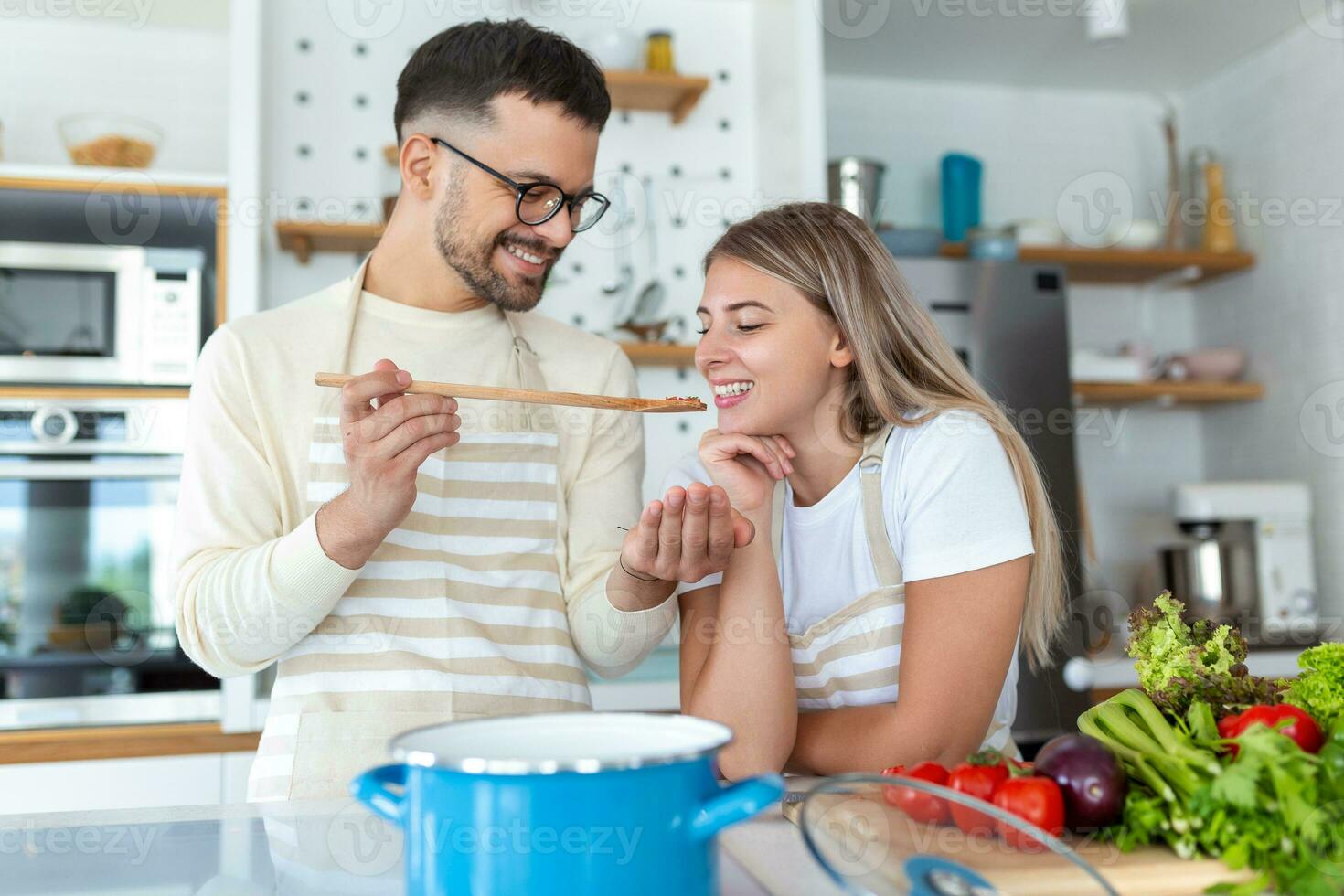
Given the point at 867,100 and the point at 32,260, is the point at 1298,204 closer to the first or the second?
the point at 867,100

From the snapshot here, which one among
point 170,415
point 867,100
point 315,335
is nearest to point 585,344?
point 315,335

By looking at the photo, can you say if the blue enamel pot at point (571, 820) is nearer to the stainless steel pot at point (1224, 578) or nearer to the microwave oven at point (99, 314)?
the microwave oven at point (99, 314)

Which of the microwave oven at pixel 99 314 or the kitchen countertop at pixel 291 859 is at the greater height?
the microwave oven at pixel 99 314

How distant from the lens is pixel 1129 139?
3.79 m

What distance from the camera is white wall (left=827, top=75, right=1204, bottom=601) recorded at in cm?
357

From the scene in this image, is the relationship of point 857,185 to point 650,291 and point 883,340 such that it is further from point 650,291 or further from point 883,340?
point 883,340

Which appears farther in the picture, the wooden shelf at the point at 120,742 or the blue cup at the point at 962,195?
the blue cup at the point at 962,195

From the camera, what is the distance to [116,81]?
9.42 ft

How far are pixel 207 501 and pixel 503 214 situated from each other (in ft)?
1.62

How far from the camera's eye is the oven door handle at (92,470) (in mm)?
2289

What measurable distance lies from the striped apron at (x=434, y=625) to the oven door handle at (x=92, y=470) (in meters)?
1.16

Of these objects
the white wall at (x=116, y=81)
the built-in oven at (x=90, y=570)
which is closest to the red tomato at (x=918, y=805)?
the built-in oven at (x=90, y=570)

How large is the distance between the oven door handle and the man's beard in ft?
3.82

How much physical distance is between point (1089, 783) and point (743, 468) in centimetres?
74
